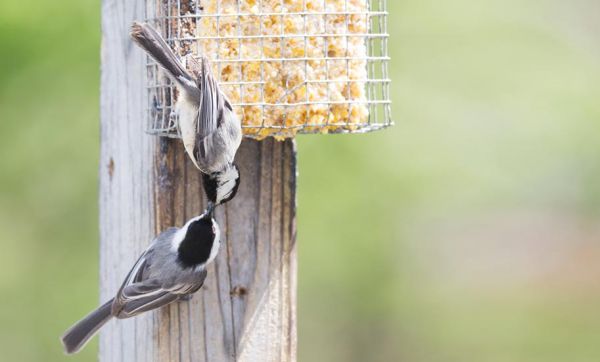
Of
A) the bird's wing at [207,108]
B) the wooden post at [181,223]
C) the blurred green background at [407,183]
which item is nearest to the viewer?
the bird's wing at [207,108]

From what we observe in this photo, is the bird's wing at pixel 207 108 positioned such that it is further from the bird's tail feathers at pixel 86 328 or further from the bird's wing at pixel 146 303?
the bird's tail feathers at pixel 86 328

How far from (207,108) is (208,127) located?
0.18ft

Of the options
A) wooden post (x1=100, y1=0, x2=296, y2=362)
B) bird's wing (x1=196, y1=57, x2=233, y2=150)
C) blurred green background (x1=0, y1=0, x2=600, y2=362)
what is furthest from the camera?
blurred green background (x1=0, y1=0, x2=600, y2=362)

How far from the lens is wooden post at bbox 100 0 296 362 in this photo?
3049mm

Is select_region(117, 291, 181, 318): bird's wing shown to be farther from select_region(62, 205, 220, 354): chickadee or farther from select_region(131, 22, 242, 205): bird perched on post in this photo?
select_region(131, 22, 242, 205): bird perched on post

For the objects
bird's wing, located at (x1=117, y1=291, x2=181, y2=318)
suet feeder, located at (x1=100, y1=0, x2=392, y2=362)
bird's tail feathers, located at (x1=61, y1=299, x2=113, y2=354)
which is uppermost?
suet feeder, located at (x1=100, y1=0, x2=392, y2=362)

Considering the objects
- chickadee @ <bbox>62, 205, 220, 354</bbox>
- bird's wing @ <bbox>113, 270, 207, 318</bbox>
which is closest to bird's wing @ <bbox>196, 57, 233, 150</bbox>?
chickadee @ <bbox>62, 205, 220, 354</bbox>

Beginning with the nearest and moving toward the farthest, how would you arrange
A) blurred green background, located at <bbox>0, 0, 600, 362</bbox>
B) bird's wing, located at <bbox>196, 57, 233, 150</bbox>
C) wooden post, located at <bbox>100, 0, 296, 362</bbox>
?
bird's wing, located at <bbox>196, 57, 233, 150</bbox> → wooden post, located at <bbox>100, 0, 296, 362</bbox> → blurred green background, located at <bbox>0, 0, 600, 362</bbox>

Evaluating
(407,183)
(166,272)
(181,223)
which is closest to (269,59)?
(181,223)

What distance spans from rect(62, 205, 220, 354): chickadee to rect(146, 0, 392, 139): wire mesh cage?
317 mm

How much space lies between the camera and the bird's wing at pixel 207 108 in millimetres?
2875

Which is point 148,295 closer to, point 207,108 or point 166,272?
point 166,272

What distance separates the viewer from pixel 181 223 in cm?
309

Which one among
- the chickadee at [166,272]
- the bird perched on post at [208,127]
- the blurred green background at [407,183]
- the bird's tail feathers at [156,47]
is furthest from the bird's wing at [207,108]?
the blurred green background at [407,183]
